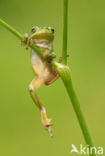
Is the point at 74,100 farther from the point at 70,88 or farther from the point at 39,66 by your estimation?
the point at 39,66

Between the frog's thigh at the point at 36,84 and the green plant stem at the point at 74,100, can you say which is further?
the frog's thigh at the point at 36,84

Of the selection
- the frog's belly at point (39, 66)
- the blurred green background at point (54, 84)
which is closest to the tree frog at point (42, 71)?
the frog's belly at point (39, 66)

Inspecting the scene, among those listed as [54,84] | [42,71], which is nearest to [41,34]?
[42,71]

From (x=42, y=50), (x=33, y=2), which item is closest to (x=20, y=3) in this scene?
(x=33, y=2)

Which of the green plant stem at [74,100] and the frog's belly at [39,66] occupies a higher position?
the frog's belly at [39,66]

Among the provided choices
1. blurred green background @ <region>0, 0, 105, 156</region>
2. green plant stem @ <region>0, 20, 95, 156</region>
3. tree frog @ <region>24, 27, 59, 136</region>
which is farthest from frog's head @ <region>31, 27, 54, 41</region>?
blurred green background @ <region>0, 0, 105, 156</region>

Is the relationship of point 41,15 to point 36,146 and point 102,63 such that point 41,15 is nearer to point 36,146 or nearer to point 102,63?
point 102,63

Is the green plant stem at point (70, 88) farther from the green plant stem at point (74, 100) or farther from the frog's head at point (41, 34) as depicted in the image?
the frog's head at point (41, 34)
